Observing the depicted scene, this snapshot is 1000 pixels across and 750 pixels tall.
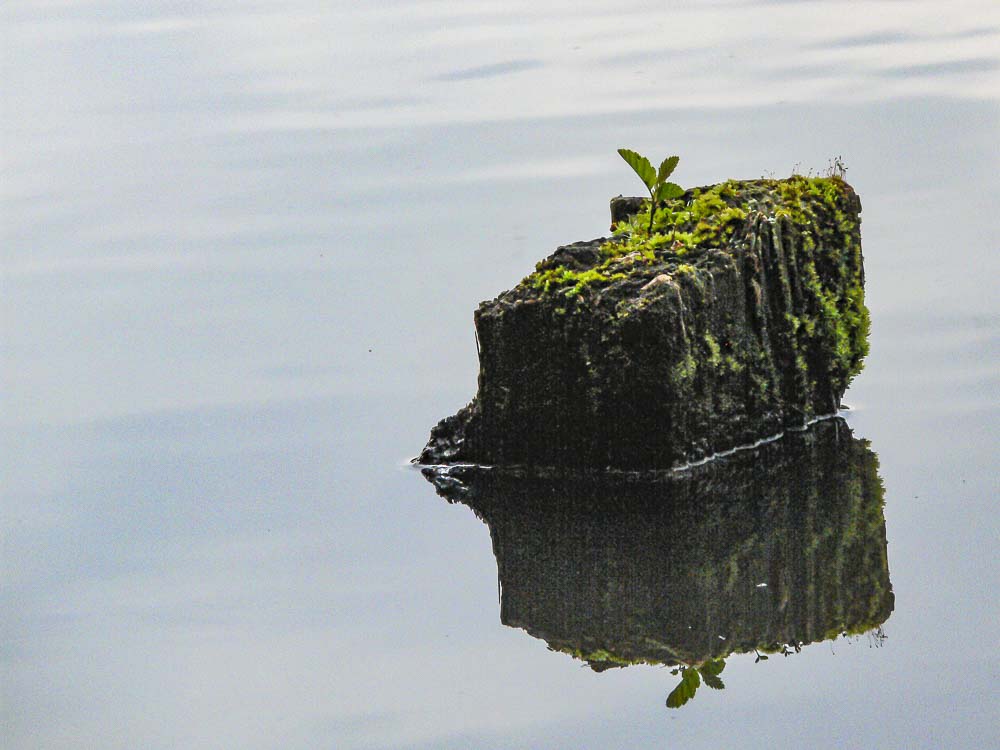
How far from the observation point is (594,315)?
656cm

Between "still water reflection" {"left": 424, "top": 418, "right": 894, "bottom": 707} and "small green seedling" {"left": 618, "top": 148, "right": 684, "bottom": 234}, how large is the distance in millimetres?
1146

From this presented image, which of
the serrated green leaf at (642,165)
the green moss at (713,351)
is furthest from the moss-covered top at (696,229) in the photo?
the green moss at (713,351)

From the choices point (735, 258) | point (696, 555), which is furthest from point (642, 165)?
point (696, 555)

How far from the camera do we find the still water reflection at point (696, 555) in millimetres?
5418

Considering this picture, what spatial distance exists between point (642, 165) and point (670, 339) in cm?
95

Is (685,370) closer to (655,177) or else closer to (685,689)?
(655,177)

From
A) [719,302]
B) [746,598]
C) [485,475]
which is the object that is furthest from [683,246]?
[746,598]

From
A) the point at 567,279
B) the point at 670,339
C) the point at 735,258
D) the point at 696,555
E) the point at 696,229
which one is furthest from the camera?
the point at 696,229

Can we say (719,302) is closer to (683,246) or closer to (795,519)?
(683,246)

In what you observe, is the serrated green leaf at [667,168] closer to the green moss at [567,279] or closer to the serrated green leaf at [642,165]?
the serrated green leaf at [642,165]

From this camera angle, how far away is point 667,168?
23.5ft

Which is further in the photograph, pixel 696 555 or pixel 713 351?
pixel 713 351

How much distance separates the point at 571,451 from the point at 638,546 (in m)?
0.69

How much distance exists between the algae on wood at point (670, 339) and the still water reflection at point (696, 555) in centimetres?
14
